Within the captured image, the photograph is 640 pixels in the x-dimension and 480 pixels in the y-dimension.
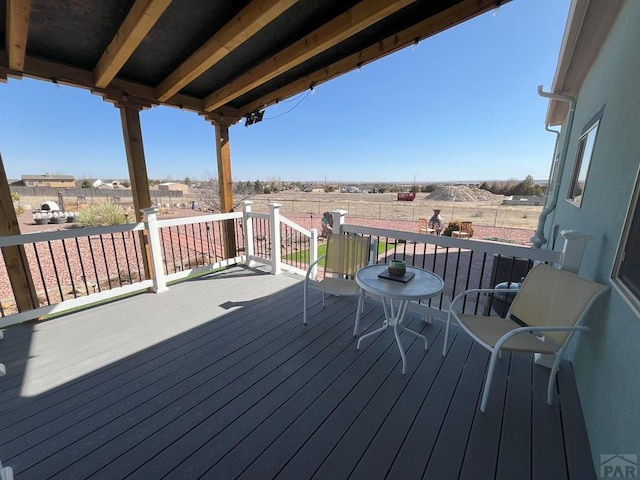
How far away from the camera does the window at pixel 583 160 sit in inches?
94.4

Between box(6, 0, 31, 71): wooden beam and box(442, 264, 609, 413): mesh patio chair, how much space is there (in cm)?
345

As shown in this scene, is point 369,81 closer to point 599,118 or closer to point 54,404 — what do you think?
point 599,118

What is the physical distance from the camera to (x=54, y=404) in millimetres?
1583

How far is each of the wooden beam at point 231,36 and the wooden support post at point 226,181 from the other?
1.16 metres

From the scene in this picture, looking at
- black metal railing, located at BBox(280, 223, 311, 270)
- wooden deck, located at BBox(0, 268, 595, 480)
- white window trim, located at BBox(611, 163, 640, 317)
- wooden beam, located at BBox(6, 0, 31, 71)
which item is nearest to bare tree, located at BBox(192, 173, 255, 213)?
black metal railing, located at BBox(280, 223, 311, 270)

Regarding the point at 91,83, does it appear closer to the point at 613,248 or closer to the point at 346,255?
the point at 346,255

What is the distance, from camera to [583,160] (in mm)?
2777

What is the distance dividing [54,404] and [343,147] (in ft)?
89.4

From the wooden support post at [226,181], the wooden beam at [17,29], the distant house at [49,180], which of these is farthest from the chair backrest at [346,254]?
the distant house at [49,180]

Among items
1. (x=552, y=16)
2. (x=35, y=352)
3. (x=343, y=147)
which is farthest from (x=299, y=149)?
(x=35, y=352)

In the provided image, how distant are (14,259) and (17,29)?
1.96 meters

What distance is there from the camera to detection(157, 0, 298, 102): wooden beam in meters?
1.65

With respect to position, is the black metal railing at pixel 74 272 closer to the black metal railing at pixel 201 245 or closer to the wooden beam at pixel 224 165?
the black metal railing at pixel 201 245

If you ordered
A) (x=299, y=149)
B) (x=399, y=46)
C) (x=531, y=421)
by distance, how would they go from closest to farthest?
(x=531, y=421) < (x=399, y=46) < (x=299, y=149)
